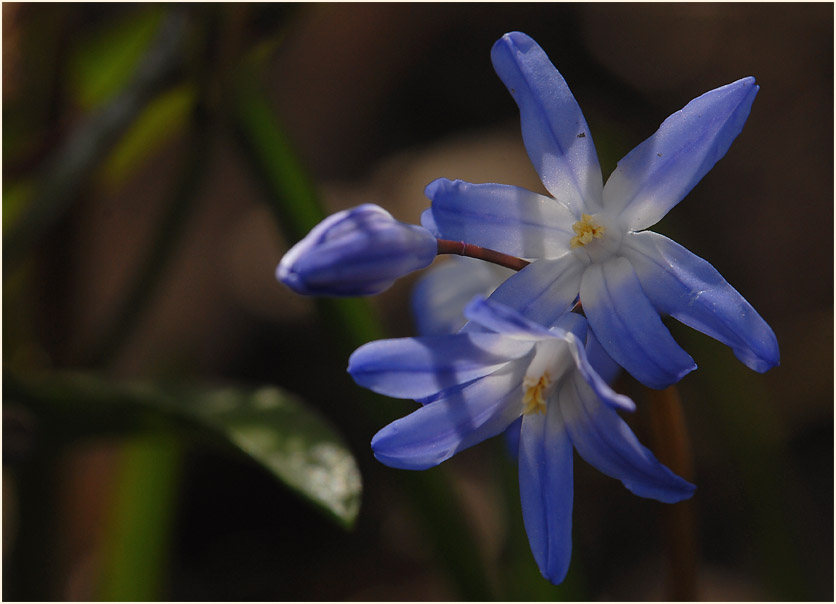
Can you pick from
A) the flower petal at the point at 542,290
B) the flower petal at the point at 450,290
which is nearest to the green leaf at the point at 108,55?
the flower petal at the point at 450,290

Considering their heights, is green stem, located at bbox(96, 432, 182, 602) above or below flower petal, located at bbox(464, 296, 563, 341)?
below

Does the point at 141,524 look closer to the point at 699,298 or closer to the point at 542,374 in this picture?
the point at 542,374

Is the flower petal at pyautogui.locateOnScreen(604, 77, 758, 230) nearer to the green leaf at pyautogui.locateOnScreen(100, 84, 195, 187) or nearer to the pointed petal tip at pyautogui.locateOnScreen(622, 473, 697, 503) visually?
the pointed petal tip at pyautogui.locateOnScreen(622, 473, 697, 503)

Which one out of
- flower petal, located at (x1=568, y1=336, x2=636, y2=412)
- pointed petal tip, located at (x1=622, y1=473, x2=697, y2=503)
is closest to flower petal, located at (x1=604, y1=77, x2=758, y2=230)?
flower petal, located at (x1=568, y1=336, x2=636, y2=412)

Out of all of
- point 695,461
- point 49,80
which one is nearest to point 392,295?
point 695,461

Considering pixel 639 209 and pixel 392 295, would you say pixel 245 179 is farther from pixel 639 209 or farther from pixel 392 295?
pixel 639 209
